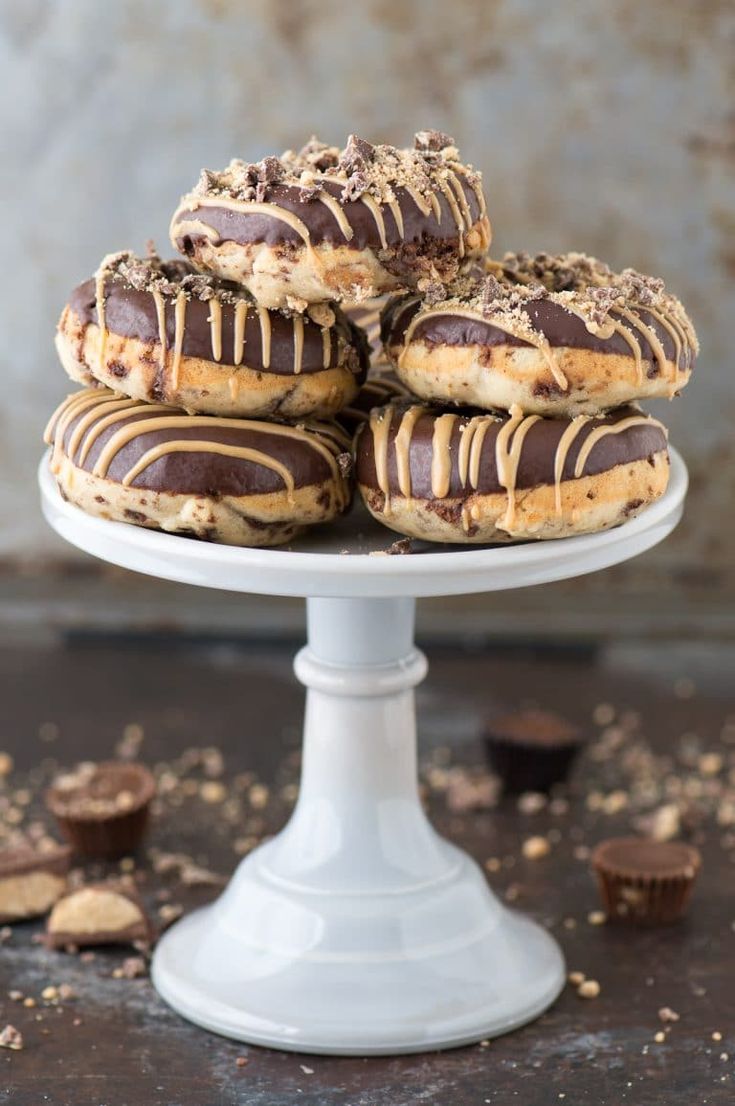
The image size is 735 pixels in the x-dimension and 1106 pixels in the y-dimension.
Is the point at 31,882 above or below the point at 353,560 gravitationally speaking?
below

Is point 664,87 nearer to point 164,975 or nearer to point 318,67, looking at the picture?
point 318,67

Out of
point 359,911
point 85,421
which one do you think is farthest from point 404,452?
point 359,911

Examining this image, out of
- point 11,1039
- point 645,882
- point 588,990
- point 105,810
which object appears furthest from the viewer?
point 105,810

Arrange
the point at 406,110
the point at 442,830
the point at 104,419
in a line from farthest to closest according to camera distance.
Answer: the point at 406,110, the point at 442,830, the point at 104,419

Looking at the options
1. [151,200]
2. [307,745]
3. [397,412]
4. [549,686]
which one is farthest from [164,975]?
[151,200]

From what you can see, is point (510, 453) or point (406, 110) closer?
point (510, 453)

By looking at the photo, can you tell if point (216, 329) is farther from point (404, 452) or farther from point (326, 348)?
point (404, 452)

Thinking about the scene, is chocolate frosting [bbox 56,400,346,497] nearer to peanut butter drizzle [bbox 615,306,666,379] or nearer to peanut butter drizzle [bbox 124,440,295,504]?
peanut butter drizzle [bbox 124,440,295,504]

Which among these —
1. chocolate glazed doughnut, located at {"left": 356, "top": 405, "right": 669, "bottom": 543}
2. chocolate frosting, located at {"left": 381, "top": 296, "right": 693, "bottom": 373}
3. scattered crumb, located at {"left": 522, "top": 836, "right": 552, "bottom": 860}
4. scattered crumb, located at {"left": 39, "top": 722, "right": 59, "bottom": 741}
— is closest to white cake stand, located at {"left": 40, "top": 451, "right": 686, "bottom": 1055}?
chocolate glazed doughnut, located at {"left": 356, "top": 405, "right": 669, "bottom": 543}
